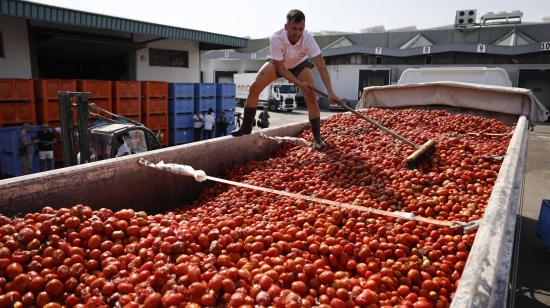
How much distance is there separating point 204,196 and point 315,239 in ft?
6.45

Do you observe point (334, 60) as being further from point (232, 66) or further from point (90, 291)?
point (90, 291)

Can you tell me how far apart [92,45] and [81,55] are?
2.28 metres

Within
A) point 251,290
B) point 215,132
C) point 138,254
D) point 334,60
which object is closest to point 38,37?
point 215,132

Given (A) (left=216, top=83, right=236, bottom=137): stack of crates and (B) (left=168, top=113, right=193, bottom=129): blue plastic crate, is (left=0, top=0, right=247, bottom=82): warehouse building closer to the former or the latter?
(A) (left=216, top=83, right=236, bottom=137): stack of crates

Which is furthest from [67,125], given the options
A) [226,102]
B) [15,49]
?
[226,102]

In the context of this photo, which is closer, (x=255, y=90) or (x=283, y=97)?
(x=255, y=90)

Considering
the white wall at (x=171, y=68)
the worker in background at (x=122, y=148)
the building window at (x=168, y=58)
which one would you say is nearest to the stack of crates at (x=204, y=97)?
the white wall at (x=171, y=68)

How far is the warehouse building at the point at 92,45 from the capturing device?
11.2 m

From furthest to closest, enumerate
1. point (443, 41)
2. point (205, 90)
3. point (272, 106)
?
1. point (443, 41)
2. point (272, 106)
3. point (205, 90)

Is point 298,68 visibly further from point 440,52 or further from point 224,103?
point 440,52

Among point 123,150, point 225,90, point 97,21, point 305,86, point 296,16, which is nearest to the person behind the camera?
point 296,16

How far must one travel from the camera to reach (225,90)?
53.2ft

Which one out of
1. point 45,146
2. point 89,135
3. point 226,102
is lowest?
point 45,146

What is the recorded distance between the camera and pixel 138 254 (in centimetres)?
254
